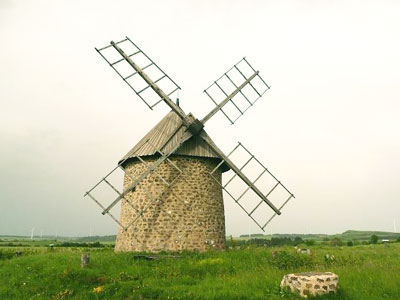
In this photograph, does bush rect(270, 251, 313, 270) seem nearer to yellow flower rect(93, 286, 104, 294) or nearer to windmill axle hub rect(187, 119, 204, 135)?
yellow flower rect(93, 286, 104, 294)

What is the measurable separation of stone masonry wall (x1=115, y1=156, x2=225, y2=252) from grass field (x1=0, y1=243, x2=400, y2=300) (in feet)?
3.91

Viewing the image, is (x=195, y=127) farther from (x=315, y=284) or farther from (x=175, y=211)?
(x=315, y=284)

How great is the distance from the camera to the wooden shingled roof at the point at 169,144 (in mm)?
15648

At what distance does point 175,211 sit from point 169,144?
319 cm

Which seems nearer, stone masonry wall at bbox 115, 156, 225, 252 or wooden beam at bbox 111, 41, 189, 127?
stone masonry wall at bbox 115, 156, 225, 252

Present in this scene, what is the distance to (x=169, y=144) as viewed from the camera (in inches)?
624

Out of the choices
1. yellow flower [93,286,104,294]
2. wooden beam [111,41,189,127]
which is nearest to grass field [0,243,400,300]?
yellow flower [93,286,104,294]

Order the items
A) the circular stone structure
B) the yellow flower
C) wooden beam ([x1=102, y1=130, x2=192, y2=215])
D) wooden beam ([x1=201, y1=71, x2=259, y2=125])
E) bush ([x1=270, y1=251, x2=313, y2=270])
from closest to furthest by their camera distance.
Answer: the circular stone structure
the yellow flower
bush ([x1=270, y1=251, x2=313, y2=270])
wooden beam ([x1=102, y1=130, x2=192, y2=215])
wooden beam ([x1=201, y1=71, x2=259, y2=125])

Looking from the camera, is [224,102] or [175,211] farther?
[224,102]

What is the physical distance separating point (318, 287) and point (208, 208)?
8.22 m

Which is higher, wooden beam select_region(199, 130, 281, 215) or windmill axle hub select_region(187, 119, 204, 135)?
windmill axle hub select_region(187, 119, 204, 135)

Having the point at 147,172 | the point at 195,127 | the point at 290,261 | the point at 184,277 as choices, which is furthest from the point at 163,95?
the point at 290,261

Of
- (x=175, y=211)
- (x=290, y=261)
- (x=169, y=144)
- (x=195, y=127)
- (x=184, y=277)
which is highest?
(x=195, y=127)

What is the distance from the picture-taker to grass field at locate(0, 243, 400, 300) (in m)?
8.30
